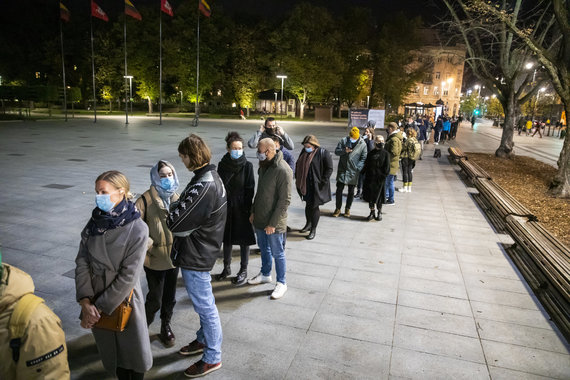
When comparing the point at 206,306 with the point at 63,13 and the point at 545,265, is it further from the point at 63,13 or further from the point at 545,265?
the point at 63,13

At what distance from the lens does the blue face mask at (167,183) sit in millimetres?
3586

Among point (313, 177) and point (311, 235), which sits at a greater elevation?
point (313, 177)

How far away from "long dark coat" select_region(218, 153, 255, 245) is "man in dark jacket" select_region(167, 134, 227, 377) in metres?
1.52

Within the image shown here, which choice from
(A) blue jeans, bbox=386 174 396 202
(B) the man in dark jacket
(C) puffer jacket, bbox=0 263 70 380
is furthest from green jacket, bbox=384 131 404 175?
(C) puffer jacket, bbox=0 263 70 380

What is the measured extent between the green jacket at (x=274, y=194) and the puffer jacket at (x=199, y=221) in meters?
1.28

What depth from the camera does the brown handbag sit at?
8.79ft

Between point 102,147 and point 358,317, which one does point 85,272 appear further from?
point 102,147

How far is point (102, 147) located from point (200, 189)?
16.8m

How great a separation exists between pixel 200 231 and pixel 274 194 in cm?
153

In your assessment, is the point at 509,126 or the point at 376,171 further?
the point at 509,126

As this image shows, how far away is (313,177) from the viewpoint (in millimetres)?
7012

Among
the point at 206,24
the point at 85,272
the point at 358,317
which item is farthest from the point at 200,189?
the point at 206,24

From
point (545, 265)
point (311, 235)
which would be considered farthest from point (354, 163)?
point (545, 265)

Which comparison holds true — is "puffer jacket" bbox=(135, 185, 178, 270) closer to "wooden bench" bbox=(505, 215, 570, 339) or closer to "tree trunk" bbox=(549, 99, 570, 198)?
"wooden bench" bbox=(505, 215, 570, 339)
